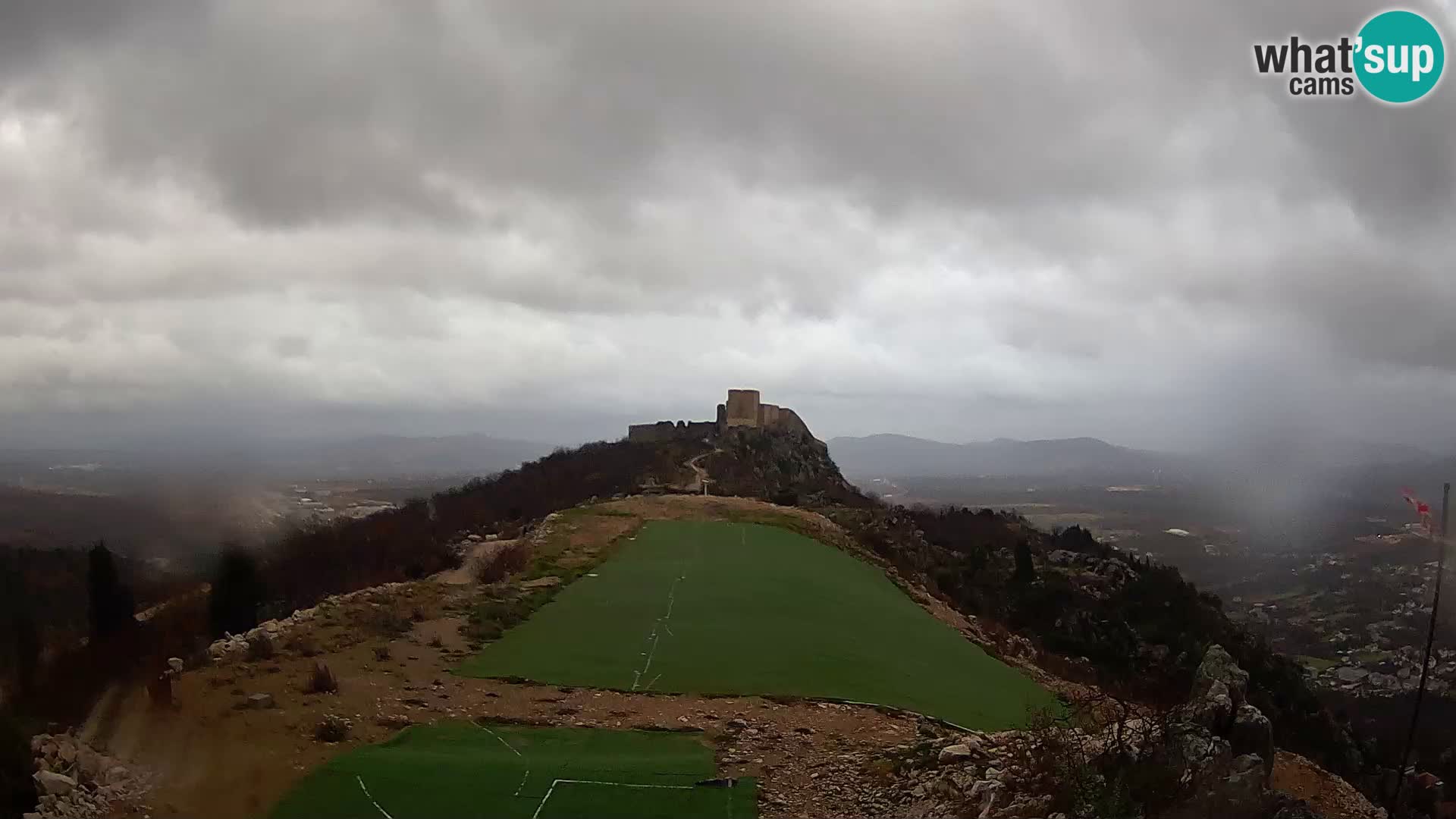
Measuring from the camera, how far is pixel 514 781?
8.30m

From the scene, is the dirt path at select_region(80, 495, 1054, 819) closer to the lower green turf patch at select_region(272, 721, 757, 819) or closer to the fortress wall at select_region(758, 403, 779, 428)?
the lower green turf patch at select_region(272, 721, 757, 819)

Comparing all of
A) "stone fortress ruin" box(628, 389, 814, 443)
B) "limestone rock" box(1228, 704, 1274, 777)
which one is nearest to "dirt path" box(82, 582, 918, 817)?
"limestone rock" box(1228, 704, 1274, 777)

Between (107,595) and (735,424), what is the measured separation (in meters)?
56.8

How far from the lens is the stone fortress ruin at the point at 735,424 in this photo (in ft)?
229

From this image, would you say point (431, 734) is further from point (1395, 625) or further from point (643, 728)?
point (1395, 625)

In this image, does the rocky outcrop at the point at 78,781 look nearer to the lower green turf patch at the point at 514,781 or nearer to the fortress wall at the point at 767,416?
the lower green turf patch at the point at 514,781

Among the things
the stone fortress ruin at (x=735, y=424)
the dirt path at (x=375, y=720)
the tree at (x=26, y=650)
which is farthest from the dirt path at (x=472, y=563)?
the stone fortress ruin at (x=735, y=424)

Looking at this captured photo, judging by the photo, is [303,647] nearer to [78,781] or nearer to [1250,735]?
[78,781]

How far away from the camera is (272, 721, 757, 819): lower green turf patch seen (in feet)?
25.2

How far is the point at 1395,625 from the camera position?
30703mm

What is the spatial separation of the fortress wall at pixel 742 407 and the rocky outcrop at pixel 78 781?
205 feet

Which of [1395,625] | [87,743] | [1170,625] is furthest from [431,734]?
[1170,625]

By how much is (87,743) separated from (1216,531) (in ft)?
232

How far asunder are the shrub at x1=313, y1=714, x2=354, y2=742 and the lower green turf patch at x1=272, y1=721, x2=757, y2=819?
476mm
